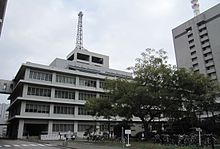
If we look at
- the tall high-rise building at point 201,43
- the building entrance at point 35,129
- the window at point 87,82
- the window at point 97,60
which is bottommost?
the building entrance at point 35,129

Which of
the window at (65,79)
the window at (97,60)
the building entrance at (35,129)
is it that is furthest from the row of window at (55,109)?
the window at (97,60)

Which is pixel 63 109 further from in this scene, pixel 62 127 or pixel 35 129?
pixel 35 129

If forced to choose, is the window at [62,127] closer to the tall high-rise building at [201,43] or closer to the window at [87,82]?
the window at [87,82]

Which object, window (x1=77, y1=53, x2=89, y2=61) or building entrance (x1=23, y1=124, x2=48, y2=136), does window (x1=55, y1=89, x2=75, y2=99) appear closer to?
building entrance (x1=23, y1=124, x2=48, y2=136)

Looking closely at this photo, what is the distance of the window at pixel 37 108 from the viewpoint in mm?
40153

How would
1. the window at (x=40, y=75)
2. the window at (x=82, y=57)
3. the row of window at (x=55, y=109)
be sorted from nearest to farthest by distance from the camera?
the row of window at (x=55, y=109) < the window at (x=40, y=75) < the window at (x=82, y=57)

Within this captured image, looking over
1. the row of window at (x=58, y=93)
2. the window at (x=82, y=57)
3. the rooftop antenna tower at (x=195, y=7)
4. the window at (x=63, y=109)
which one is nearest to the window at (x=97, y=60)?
the window at (x=82, y=57)

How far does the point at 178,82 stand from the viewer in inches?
1000

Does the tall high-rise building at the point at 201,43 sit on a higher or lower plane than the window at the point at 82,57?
higher

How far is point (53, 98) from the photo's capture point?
42.4m

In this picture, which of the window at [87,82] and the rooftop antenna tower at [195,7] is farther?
the rooftop antenna tower at [195,7]

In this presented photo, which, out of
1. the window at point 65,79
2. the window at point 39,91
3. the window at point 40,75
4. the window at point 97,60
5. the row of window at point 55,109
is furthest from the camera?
the window at point 97,60

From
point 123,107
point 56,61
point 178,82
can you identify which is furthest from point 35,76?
point 178,82

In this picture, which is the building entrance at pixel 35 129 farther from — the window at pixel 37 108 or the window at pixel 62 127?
the window at pixel 37 108
